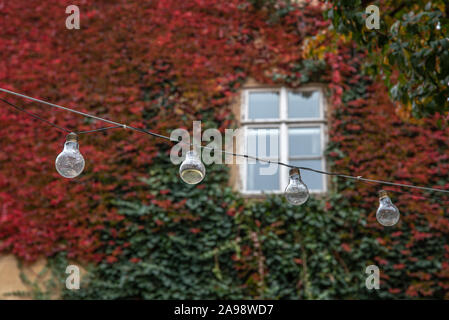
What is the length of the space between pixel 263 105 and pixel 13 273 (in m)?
3.37

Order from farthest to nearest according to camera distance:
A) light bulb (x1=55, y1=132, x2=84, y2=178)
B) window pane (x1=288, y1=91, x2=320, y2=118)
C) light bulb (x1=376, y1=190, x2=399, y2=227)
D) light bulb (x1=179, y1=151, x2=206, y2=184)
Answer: window pane (x1=288, y1=91, x2=320, y2=118) → light bulb (x1=376, y1=190, x2=399, y2=227) → light bulb (x1=179, y1=151, x2=206, y2=184) → light bulb (x1=55, y1=132, x2=84, y2=178)

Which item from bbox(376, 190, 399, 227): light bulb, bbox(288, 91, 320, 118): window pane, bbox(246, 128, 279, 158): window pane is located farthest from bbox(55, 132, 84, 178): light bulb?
bbox(288, 91, 320, 118): window pane

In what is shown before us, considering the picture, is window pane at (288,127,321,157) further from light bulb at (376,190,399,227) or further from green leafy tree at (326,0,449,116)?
light bulb at (376,190,399,227)

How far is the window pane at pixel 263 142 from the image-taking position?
595 centimetres

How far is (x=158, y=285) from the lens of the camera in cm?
539

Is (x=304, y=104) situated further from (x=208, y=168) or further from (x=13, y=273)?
(x=13, y=273)

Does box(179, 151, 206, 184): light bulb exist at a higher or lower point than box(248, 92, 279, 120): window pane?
lower

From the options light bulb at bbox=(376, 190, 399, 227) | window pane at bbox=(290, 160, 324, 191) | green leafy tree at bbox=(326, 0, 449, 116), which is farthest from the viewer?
window pane at bbox=(290, 160, 324, 191)

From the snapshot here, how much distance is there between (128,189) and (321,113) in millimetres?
2365

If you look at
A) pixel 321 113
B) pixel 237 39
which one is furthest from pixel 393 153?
pixel 237 39

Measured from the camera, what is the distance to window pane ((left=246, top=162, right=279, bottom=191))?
580 cm

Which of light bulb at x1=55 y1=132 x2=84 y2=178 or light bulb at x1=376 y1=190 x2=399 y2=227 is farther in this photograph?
light bulb at x1=376 y1=190 x2=399 y2=227

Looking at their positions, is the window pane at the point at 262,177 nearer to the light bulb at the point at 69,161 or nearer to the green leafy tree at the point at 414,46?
the green leafy tree at the point at 414,46
